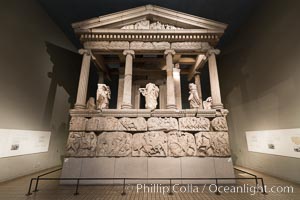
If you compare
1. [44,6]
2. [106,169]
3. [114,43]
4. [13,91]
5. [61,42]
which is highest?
[44,6]

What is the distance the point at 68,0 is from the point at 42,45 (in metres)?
2.75

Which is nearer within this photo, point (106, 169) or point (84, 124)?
point (106, 169)

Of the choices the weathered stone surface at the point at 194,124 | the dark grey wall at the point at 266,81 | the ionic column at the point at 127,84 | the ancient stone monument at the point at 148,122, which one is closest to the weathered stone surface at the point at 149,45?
the ancient stone monument at the point at 148,122

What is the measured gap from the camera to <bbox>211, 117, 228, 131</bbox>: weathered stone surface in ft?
18.5

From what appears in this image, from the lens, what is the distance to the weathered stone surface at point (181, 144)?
5344 mm

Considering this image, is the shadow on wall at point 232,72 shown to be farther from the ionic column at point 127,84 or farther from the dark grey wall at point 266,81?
the ionic column at point 127,84

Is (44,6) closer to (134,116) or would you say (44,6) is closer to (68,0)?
(68,0)

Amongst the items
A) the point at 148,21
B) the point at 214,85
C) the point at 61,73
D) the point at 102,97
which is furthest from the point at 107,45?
the point at 214,85

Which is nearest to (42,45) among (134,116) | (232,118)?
(134,116)

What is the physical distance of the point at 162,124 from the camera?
563 cm

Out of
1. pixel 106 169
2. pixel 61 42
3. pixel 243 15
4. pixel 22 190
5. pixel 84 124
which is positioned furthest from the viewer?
pixel 61 42

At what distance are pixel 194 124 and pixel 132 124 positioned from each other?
2.54 meters

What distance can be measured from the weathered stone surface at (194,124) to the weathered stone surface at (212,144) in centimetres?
24

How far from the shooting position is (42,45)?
725 cm
